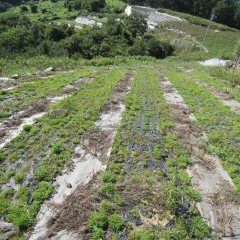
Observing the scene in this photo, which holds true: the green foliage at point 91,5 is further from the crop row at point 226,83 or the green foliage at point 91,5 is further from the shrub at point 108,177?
the shrub at point 108,177

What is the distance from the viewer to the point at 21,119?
8305 mm

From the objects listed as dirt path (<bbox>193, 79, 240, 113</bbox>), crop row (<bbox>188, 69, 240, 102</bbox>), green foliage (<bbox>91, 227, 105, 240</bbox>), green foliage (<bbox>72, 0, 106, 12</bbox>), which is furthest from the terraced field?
green foliage (<bbox>72, 0, 106, 12</bbox>)

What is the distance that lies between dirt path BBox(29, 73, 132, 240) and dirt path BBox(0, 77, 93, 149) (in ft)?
6.83

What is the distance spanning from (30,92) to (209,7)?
65790mm

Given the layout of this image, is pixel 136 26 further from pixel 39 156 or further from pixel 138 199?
pixel 138 199

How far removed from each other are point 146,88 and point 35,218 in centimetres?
976

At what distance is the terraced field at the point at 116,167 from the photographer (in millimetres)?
4551

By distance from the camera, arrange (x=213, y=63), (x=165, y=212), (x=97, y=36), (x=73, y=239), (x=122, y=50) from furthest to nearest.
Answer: (x=97, y=36), (x=122, y=50), (x=213, y=63), (x=165, y=212), (x=73, y=239)

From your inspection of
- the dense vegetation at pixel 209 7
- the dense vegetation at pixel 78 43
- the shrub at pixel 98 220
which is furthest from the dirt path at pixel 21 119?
the dense vegetation at pixel 209 7

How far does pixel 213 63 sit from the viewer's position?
25297 mm

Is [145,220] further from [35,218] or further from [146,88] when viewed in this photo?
[146,88]

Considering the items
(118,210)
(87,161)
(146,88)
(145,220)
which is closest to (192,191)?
(145,220)

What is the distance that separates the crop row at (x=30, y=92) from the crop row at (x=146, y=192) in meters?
4.22

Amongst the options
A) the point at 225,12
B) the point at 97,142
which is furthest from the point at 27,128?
the point at 225,12
